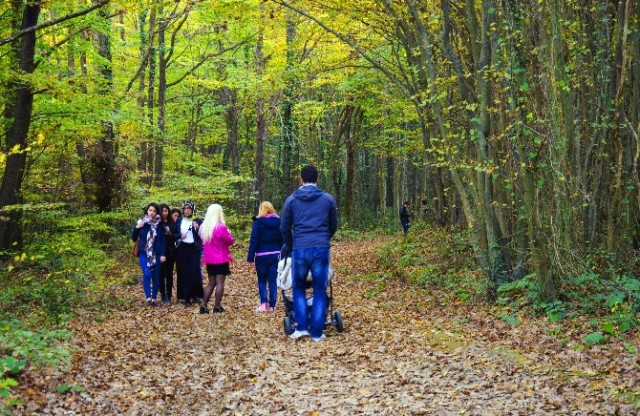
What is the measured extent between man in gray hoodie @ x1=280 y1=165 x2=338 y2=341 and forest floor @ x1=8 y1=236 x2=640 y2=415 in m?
0.39

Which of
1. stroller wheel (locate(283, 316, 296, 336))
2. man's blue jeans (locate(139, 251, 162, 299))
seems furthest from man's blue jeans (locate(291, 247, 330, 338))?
man's blue jeans (locate(139, 251, 162, 299))

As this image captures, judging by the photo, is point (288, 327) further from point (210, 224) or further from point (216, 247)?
point (210, 224)

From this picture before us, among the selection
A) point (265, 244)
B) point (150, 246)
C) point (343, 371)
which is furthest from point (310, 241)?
point (150, 246)

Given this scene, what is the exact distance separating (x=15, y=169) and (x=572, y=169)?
33.3ft

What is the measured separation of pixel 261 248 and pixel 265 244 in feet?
0.36

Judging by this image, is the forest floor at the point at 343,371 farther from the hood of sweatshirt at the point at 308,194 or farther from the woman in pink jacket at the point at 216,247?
the hood of sweatshirt at the point at 308,194

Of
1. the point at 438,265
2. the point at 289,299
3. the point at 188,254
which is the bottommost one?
the point at 438,265

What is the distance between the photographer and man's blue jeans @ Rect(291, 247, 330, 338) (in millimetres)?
8070

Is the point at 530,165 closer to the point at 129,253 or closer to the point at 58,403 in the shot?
the point at 58,403

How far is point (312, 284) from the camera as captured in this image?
8266mm

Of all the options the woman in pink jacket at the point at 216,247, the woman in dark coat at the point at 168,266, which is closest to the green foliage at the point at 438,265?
the woman in pink jacket at the point at 216,247

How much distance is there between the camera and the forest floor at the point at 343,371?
5.46 m

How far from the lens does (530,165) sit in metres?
8.44

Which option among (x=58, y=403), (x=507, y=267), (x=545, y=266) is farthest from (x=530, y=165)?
(x=58, y=403)
